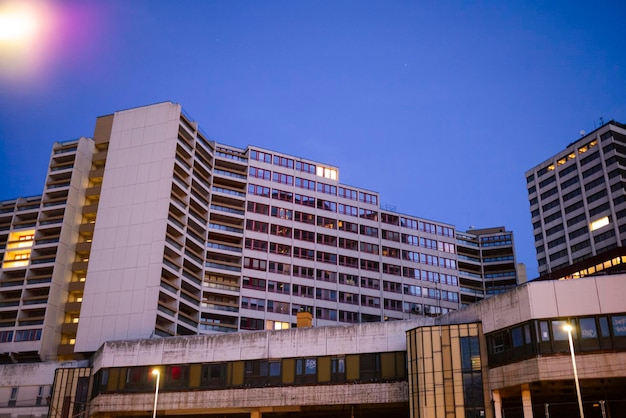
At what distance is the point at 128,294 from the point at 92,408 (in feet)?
94.4

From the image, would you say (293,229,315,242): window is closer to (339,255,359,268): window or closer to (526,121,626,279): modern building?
(339,255,359,268): window

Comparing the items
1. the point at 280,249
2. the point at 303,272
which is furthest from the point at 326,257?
the point at 280,249

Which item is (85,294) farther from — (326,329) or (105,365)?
(326,329)

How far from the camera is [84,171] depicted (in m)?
107

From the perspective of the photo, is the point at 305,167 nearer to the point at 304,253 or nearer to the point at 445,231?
the point at 304,253

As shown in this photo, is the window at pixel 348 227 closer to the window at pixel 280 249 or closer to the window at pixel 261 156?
the window at pixel 280 249

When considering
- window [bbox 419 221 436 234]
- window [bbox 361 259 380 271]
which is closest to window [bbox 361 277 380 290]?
window [bbox 361 259 380 271]

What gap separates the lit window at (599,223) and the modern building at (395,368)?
3341 inches

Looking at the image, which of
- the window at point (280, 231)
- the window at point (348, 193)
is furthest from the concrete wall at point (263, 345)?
the window at point (348, 193)

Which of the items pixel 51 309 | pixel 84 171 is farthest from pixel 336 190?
pixel 51 309

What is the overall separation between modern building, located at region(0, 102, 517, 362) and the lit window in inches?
1026

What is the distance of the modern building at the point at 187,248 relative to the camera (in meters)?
94.1

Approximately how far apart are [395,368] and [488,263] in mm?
95918

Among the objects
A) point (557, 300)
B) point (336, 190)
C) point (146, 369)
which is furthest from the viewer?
point (336, 190)
